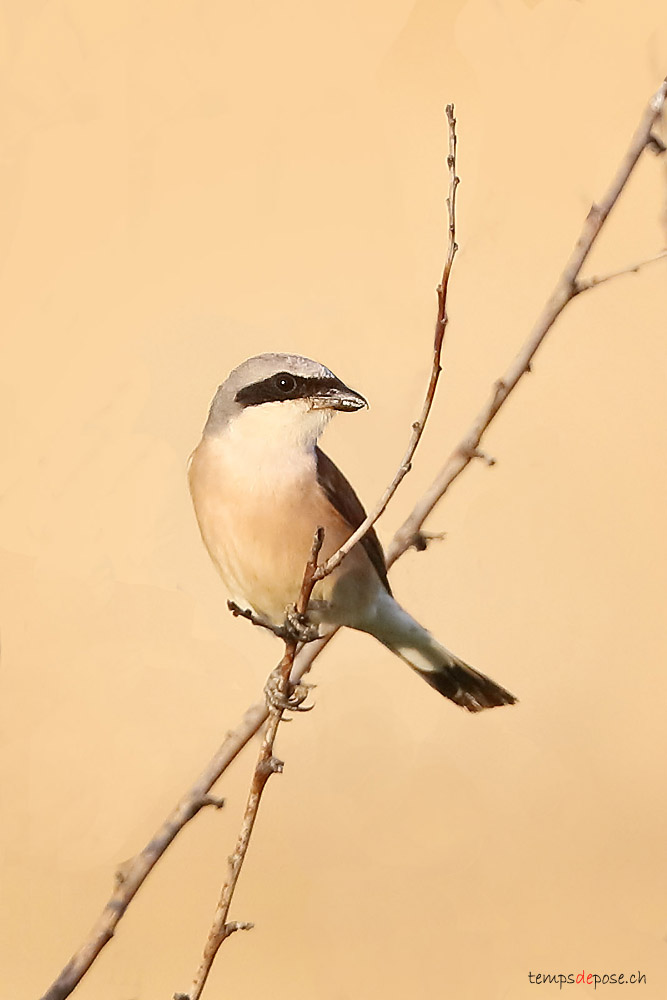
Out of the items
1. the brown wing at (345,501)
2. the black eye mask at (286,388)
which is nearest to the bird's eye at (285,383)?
the black eye mask at (286,388)

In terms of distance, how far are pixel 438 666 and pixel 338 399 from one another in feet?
1.44

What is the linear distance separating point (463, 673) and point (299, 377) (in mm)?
465

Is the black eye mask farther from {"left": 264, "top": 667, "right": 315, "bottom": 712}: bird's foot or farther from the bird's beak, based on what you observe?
{"left": 264, "top": 667, "right": 315, "bottom": 712}: bird's foot

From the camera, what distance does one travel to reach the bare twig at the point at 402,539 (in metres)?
1.01

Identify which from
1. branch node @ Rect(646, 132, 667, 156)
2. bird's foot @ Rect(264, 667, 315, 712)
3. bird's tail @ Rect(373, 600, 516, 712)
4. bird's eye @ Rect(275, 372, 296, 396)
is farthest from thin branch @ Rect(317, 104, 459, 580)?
bird's tail @ Rect(373, 600, 516, 712)

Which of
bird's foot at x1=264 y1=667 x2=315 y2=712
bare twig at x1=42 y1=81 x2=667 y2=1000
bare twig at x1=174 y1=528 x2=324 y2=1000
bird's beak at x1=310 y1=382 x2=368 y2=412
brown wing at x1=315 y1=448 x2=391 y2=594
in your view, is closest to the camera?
bare twig at x1=174 y1=528 x2=324 y2=1000

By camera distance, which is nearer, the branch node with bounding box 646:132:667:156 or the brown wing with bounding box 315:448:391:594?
the branch node with bounding box 646:132:667:156

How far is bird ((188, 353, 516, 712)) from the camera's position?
48.0 inches

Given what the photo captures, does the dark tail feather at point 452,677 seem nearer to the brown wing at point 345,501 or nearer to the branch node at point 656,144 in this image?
the brown wing at point 345,501

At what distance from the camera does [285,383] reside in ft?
3.99

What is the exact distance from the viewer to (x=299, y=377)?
1200 millimetres

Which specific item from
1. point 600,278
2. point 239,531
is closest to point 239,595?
point 239,531

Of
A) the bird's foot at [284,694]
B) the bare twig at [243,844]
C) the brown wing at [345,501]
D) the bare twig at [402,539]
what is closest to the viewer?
the bare twig at [243,844]

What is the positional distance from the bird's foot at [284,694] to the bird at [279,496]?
122 mm
